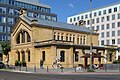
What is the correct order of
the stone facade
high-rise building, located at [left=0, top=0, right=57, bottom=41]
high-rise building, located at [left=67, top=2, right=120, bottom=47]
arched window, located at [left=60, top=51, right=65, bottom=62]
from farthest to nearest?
high-rise building, located at [left=67, top=2, right=120, bottom=47]
high-rise building, located at [left=0, top=0, right=57, bottom=41]
arched window, located at [left=60, top=51, right=65, bottom=62]
the stone facade

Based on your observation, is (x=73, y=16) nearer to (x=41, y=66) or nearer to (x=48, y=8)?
(x=48, y=8)

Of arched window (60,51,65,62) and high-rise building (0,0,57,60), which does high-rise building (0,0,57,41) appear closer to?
high-rise building (0,0,57,60)

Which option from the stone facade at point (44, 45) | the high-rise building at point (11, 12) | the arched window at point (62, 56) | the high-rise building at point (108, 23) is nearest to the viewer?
the stone facade at point (44, 45)

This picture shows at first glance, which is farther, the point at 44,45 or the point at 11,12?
the point at 11,12

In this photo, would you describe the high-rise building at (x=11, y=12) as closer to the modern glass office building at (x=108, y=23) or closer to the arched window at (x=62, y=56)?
the modern glass office building at (x=108, y=23)

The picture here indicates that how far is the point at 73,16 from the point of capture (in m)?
125

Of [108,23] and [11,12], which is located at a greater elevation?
[11,12]

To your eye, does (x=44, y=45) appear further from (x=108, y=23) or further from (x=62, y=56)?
(x=108, y=23)

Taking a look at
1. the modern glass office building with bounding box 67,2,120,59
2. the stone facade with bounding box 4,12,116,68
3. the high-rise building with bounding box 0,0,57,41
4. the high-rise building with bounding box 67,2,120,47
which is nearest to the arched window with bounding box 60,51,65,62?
the stone facade with bounding box 4,12,116,68

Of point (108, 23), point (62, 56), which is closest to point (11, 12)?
point (108, 23)

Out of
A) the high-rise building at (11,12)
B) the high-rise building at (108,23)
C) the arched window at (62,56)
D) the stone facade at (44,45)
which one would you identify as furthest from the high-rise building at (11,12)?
Answer: the arched window at (62,56)

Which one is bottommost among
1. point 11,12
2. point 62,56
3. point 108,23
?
point 62,56

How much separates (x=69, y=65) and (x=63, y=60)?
6.20 ft

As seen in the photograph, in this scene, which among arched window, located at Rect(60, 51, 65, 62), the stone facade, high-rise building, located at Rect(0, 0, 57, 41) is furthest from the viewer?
high-rise building, located at Rect(0, 0, 57, 41)
